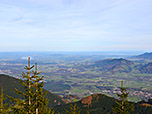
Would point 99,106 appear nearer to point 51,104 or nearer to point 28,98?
point 51,104

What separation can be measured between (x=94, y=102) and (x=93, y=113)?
29.7m

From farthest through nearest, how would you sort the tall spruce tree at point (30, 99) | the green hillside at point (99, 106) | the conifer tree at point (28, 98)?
the green hillside at point (99, 106), the tall spruce tree at point (30, 99), the conifer tree at point (28, 98)

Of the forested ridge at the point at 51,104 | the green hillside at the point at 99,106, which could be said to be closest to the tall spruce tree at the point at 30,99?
the forested ridge at the point at 51,104

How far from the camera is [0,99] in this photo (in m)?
15.5

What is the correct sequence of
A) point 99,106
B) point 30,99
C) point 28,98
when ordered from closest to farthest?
point 30,99 → point 28,98 → point 99,106

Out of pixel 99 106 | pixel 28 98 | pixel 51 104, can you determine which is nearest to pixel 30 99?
pixel 28 98

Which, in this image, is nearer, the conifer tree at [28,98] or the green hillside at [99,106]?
the conifer tree at [28,98]

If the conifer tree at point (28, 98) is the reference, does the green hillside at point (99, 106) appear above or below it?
below

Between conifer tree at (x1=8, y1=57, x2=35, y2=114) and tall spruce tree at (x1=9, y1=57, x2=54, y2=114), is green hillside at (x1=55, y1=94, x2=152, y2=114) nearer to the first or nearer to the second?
tall spruce tree at (x1=9, y1=57, x2=54, y2=114)

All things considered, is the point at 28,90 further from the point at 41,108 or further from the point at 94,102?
the point at 94,102

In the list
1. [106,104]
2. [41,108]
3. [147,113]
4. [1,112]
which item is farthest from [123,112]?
[106,104]

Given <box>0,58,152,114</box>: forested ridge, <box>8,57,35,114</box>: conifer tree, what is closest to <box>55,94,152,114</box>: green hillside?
<box>0,58,152,114</box>: forested ridge

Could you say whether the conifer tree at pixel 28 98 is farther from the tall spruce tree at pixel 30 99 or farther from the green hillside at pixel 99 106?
the green hillside at pixel 99 106

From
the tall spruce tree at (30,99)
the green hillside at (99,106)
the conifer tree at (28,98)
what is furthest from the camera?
the green hillside at (99,106)
